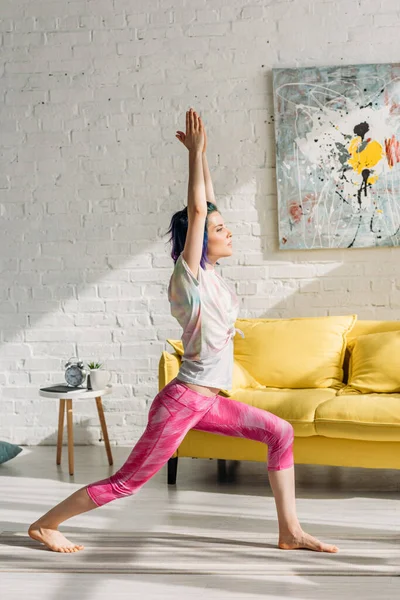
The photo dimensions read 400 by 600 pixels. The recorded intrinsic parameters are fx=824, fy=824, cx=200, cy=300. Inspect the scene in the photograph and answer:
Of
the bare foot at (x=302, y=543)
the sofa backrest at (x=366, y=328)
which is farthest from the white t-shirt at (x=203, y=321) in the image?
the sofa backrest at (x=366, y=328)

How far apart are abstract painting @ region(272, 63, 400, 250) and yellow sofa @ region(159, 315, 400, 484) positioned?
3.64 feet

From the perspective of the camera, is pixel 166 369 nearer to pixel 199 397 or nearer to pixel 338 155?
pixel 199 397

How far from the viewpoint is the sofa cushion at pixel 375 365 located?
400cm

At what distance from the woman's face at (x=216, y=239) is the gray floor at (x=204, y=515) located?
105 cm

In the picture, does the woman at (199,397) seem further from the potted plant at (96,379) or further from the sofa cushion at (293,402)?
the potted plant at (96,379)

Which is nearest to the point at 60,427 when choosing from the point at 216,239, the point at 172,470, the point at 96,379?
the point at 96,379

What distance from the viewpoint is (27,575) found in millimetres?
2697

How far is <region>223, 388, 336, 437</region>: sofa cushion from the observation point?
12.2 feet

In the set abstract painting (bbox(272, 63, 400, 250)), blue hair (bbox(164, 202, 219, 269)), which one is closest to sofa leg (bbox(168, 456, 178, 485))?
blue hair (bbox(164, 202, 219, 269))

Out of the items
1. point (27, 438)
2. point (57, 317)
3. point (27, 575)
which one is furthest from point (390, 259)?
point (27, 575)

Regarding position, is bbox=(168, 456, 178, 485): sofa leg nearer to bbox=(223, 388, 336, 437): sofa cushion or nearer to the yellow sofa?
the yellow sofa

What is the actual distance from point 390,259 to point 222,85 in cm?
145

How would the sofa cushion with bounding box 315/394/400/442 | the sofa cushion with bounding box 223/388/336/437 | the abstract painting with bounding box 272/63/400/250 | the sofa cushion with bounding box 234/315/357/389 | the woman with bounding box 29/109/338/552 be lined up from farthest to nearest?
the abstract painting with bounding box 272/63/400/250 < the sofa cushion with bounding box 234/315/357/389 < the sofa cushion with bounding box 223/388/336/437 < the sofa cushion with bounding box 315/394/400/442 < the woman with bounding box 29/109/338/552

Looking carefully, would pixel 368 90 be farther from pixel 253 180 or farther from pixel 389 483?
pixel 389 483
